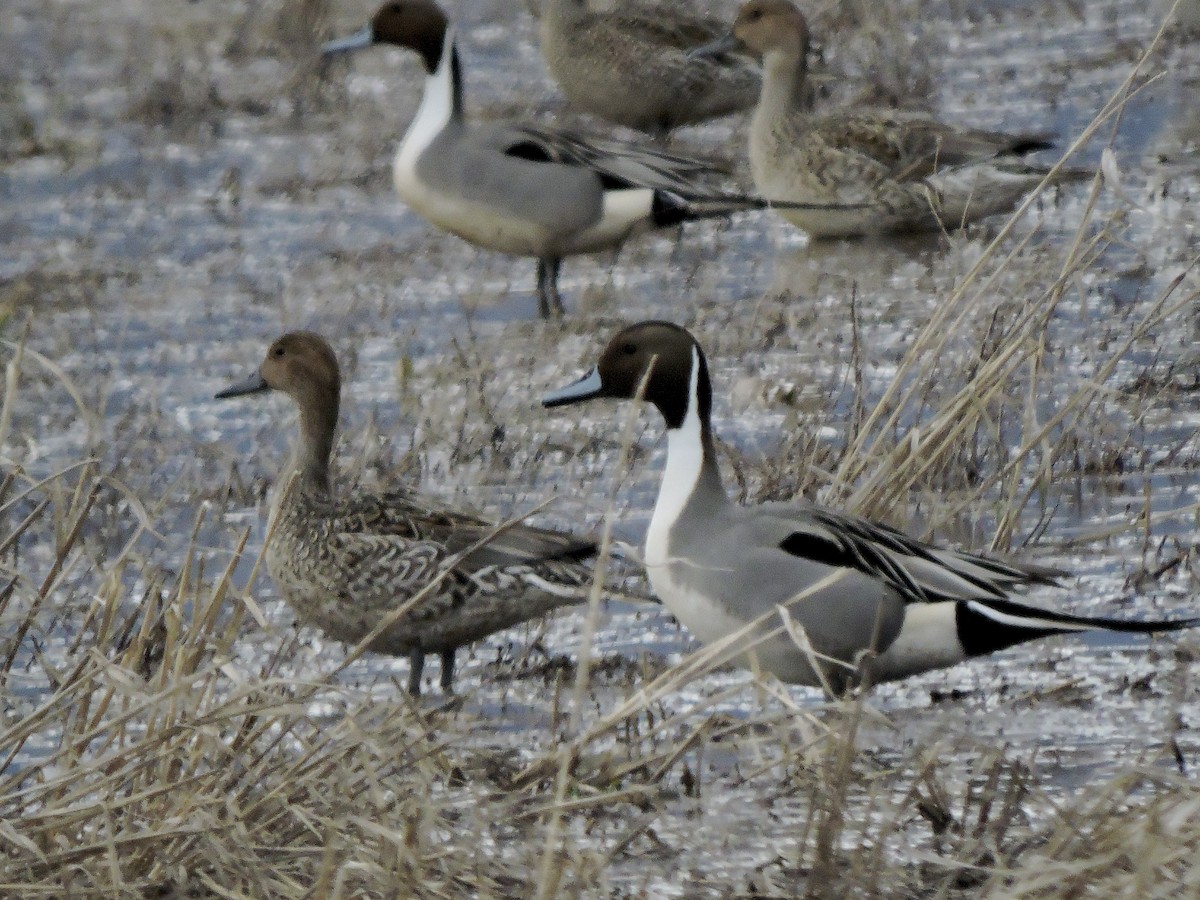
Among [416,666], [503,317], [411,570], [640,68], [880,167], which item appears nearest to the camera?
[416,666]

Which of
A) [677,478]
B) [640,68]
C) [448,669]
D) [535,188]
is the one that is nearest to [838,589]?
[677,478]

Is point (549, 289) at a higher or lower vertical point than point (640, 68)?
lower

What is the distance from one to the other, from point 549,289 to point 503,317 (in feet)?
0.59

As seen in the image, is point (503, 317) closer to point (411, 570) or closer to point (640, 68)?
point (640, 68)

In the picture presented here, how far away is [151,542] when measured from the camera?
19.1 ft

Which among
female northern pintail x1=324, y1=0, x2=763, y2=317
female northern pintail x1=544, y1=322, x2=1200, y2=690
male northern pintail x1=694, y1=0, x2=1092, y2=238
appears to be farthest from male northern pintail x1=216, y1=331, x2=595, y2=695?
male northern pintail x1=694, y1=0, x2=1092, y2=238

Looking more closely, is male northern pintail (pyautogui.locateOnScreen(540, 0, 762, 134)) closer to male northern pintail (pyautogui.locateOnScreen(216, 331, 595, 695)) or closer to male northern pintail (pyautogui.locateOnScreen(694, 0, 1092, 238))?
male northern pintail (pyautogui.locateOnScreen(694, 0, 1092, 238))

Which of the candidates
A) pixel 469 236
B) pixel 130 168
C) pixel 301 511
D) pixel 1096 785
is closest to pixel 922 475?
pixel 301 511

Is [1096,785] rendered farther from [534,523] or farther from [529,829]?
[534,523]

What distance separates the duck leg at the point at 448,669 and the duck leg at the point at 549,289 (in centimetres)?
305

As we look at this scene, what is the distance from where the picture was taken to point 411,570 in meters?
5.05

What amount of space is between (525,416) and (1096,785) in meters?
3.13

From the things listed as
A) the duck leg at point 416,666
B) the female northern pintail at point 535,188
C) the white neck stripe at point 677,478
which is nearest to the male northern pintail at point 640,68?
the female northern pintail at point 535,188

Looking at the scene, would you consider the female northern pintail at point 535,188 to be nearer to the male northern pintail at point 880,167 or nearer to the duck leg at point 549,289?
the duck leg at point 549,289
